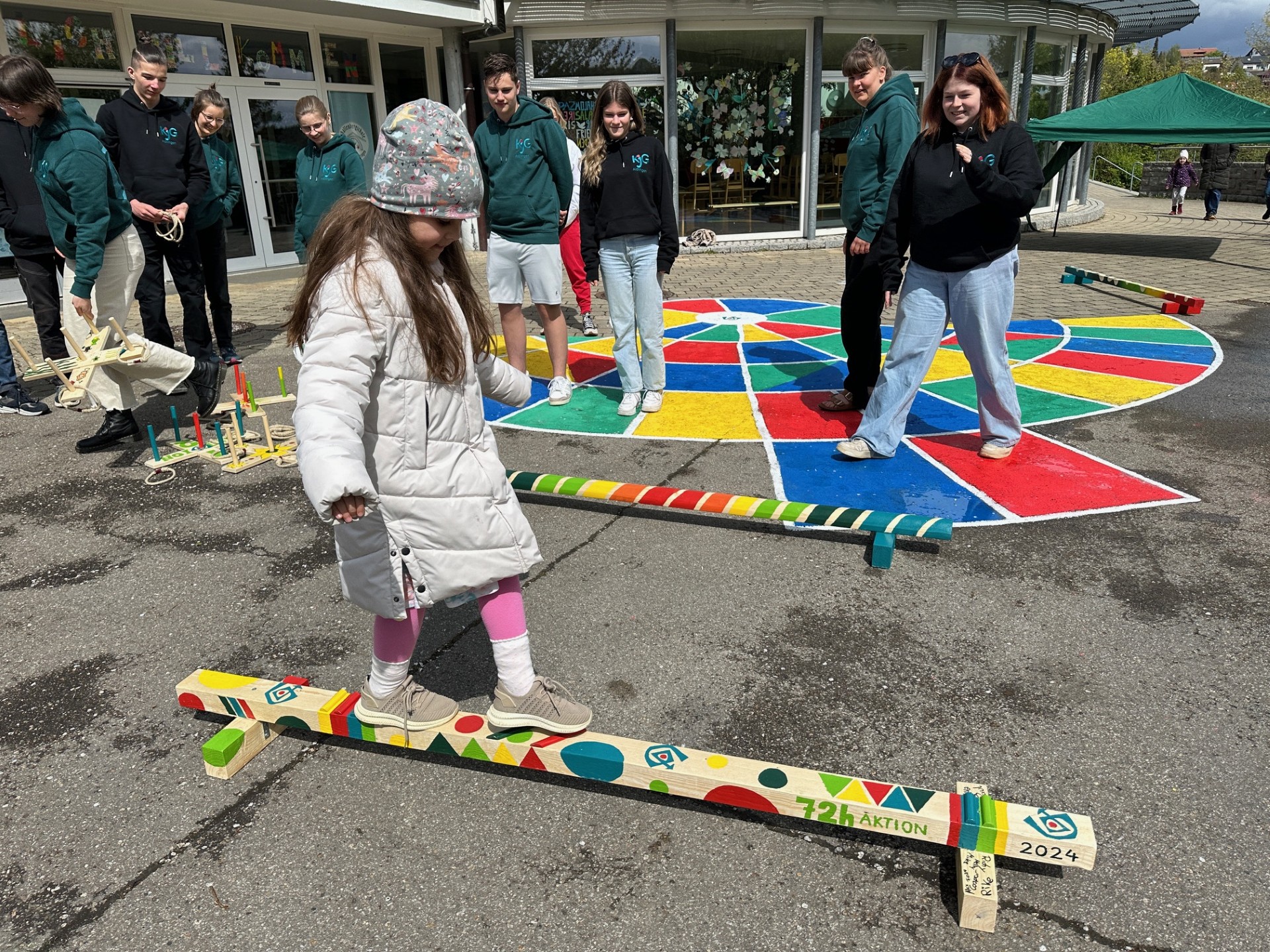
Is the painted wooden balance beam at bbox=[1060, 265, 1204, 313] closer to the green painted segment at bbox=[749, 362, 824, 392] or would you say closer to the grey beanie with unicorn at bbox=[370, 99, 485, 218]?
the green painted segment at bbox=[749, 362, 824, 392]

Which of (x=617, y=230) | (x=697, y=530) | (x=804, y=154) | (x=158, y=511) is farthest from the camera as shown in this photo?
(x=804, y=154)

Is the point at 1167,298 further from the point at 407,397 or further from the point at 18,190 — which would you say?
the point at 18,190

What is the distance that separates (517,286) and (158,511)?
2736 mm

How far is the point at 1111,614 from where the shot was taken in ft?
11.9

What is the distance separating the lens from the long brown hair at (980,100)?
4.40m

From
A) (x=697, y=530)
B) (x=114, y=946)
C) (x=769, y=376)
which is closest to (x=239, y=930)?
(x=114, y=946)

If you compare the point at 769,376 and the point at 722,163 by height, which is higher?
the point at 722,163

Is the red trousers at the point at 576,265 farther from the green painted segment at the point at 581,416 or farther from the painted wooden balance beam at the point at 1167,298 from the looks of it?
the painted wooden balance beam at the point at 1167,298

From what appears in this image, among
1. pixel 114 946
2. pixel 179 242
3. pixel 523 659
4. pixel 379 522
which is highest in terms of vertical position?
pixel 179 242

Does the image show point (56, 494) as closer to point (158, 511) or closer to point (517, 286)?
point (158, 511)

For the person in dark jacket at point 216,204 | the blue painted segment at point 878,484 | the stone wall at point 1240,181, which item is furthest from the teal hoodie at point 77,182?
the stone wall at point 1240,181

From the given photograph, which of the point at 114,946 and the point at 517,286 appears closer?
the point at 114,946

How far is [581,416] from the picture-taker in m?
6.38

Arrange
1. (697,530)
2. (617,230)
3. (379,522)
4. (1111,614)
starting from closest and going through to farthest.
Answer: (379,522)
(1111,614)
(697,530)
(617,230)
